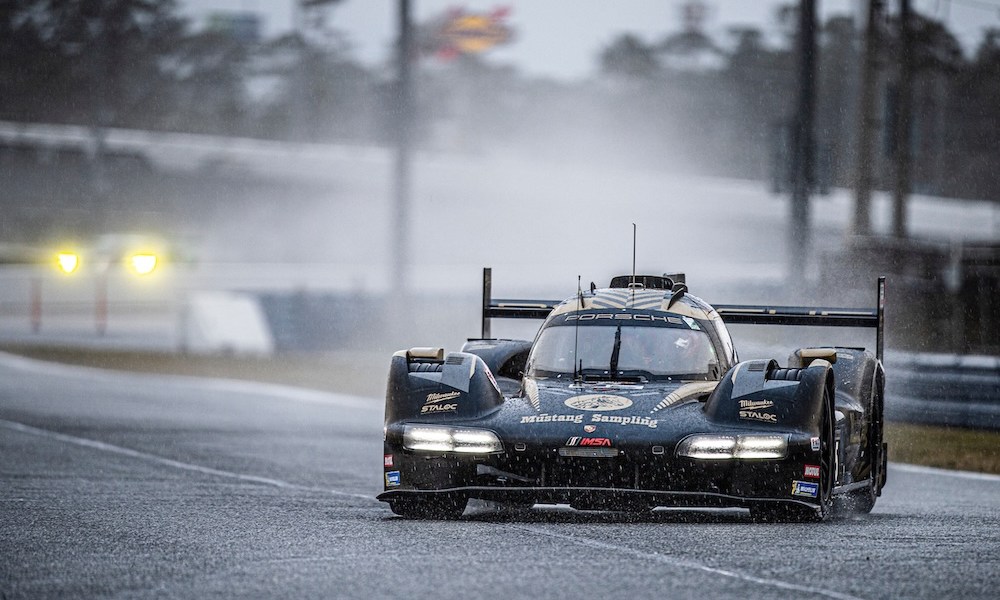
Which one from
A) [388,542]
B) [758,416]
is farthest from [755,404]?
[388,542]

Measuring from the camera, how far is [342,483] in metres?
12.5

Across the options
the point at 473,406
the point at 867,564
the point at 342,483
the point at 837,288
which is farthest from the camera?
the point at 837,288

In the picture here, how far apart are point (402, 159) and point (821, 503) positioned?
21971 mm

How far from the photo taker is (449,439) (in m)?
9.23

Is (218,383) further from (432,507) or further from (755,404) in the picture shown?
(755,404)

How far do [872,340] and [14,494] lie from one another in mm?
14171

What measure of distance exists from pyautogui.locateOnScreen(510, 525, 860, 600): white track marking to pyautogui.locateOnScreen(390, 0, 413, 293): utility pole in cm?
2131

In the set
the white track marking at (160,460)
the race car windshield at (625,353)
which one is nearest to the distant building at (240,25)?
the white track marking at (160,460)

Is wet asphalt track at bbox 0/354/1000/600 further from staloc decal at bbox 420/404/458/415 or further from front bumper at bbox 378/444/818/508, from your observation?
staloc decal at bbox 420/404/458/415

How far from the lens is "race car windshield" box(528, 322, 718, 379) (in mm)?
10195

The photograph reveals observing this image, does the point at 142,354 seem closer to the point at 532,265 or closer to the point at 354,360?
the point at 354,360

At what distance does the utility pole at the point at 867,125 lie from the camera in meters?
27.0

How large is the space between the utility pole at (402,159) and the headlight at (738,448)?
2114 centimetres

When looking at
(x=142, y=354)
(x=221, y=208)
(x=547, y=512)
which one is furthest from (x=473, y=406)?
(x=221, y=208)
